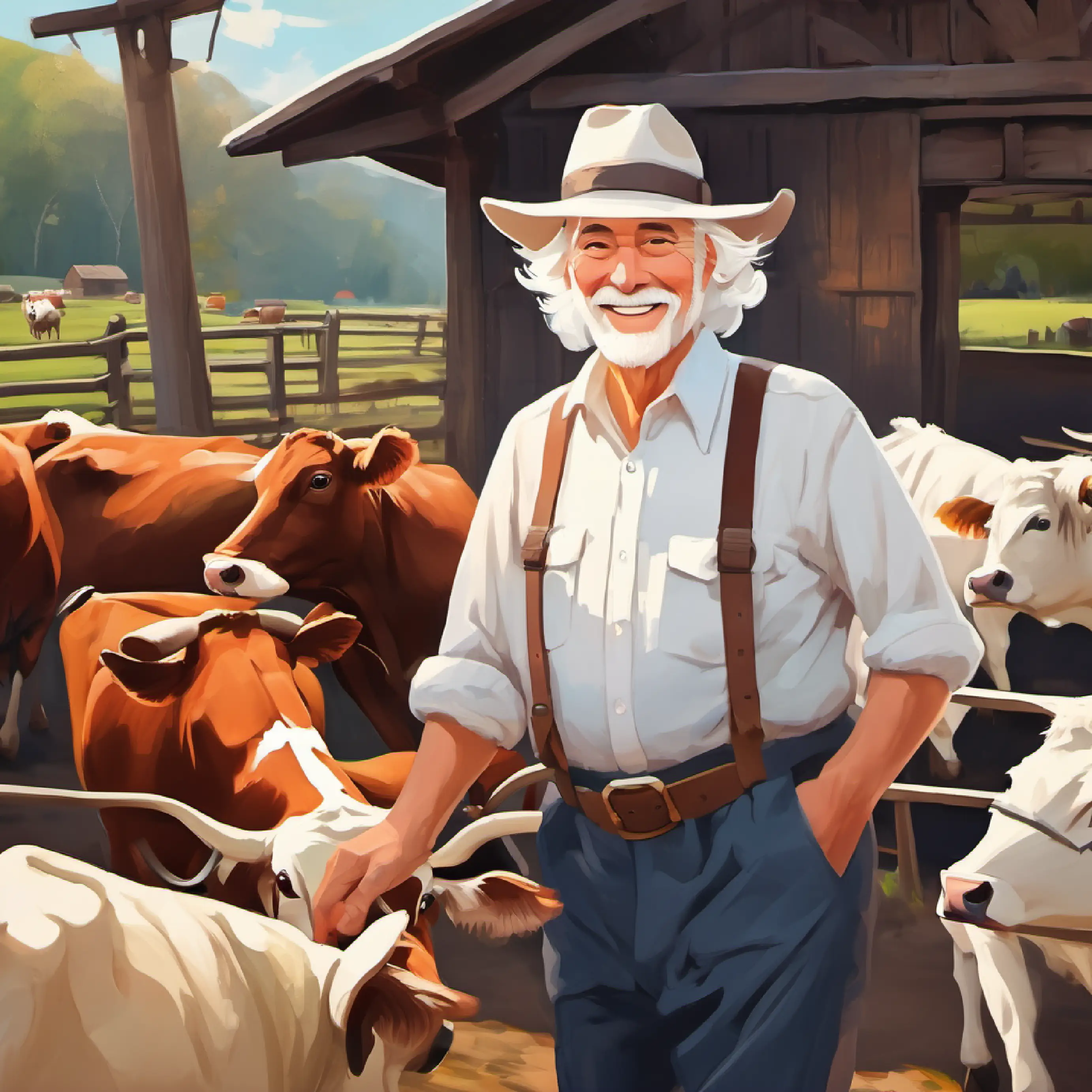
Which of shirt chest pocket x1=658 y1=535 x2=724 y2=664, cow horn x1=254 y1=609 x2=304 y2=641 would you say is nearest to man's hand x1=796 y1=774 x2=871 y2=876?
shirt chest pocket x1=658 y1=535 x2=724 y2=664

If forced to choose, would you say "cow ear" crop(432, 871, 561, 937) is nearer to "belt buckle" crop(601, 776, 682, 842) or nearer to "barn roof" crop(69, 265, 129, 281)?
"belt buckle" crop(601, 776, 682, 842)

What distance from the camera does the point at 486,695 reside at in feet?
6.54

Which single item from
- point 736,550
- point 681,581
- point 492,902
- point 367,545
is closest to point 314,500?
point 367,545

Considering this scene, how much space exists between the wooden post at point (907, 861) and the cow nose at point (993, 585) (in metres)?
0.56

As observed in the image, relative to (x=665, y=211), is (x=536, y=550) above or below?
below

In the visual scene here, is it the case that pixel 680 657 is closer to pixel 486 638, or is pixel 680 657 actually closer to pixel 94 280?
pixel 486 638

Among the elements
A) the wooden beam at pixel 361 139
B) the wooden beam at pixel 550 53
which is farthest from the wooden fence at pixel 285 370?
the wooden beam at pixel 550 53

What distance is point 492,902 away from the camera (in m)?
2.46

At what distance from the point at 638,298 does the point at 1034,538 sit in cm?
165

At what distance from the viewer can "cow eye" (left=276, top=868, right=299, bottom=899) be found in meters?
2.52

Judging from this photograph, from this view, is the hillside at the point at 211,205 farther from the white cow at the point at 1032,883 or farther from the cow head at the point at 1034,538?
the white cow at the point at 1032,883

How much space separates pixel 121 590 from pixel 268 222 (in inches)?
48.4

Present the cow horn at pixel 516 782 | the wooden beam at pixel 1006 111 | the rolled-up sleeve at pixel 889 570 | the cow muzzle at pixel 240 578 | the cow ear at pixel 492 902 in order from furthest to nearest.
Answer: the cow muzzle at pixel 240 578 < the wooden beam at pixel 1006 111 < the cow horn at pixel 516 782 < the cow ear at pixel 492 902 < the rolled-up sleeve at pixel 889 570

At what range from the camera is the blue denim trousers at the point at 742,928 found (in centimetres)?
186
